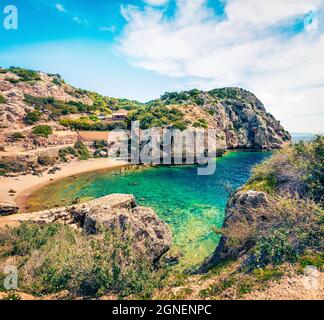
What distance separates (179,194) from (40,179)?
21.2m

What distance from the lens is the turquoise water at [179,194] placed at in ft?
58.1

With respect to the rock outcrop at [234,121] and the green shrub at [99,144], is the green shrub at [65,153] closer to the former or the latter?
the green shrub at [99,144]

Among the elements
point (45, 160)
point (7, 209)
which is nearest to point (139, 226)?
point (7, 209)

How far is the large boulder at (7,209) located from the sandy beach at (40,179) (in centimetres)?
186

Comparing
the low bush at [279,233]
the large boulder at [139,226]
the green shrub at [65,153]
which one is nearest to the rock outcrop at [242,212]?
the low bush at [279,233]

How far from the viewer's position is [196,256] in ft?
50.5

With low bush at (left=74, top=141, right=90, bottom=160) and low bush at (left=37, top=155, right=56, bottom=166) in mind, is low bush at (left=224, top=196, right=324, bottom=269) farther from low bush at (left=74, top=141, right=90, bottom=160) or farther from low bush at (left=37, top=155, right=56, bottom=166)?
low bush at (left=74, top=141, right=90, bottom=160)

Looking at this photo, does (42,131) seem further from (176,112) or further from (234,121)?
(234,121)

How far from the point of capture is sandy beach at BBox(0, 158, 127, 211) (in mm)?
27625

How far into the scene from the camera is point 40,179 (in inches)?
1348

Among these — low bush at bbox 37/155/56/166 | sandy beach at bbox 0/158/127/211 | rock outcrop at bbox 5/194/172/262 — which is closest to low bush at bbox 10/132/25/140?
low bush at bbox 37/155/56/166

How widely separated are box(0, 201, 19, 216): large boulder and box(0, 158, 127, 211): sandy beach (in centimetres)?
186
